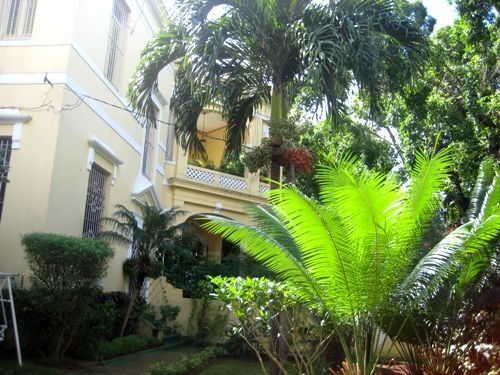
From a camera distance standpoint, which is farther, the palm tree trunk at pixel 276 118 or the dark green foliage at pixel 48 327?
the dark green foliage at pixel 48 327

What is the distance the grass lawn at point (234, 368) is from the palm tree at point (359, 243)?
4944 mm

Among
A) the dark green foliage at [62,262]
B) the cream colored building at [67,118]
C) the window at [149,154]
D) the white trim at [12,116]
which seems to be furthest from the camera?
the window at [149,154]

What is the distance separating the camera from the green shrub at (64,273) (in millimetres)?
8812

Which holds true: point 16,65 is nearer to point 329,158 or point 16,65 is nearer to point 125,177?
point 125,177

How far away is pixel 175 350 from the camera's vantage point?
1340cm

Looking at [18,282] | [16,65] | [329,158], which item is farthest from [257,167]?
[16,65]

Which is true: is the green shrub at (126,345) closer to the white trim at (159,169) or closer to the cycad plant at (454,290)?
the cycad plant at (454,290)

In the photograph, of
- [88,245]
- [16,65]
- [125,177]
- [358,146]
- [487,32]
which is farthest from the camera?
[358,146]

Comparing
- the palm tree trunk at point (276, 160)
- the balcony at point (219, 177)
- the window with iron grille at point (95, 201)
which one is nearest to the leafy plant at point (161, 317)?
the window with iron grille at point (95, 201)

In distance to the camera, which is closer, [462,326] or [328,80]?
[462,326]

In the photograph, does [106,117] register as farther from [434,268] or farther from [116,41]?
[434,268]

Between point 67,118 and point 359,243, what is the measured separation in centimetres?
711

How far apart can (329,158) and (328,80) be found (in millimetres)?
2373

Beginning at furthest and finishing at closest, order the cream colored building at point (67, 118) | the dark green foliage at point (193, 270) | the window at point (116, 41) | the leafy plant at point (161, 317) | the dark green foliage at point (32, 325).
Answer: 1. the dark green foliage at point (193, 270)
2. the leafy plant at point (161, 317)
3. the window at point (116, 41)
4. the cream colored building at point (67, 118)
5. the dark green foliage at point (32, 325)
